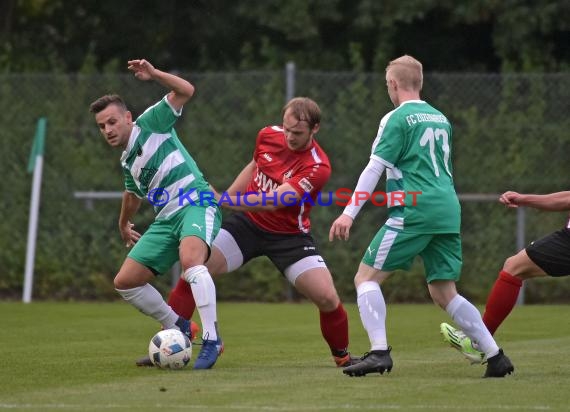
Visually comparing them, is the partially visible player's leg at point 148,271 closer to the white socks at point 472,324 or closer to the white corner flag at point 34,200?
the white socks at point 472,324

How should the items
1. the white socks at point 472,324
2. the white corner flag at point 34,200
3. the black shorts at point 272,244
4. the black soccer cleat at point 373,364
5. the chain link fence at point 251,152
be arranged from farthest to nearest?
the white corner flag at point 34,200 → the chain link fence at point 251,152 → the black shorts at point 272,244 → the white socks at point 472,324 → the black soccer cleat at point 373,364

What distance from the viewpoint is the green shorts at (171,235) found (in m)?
7.99

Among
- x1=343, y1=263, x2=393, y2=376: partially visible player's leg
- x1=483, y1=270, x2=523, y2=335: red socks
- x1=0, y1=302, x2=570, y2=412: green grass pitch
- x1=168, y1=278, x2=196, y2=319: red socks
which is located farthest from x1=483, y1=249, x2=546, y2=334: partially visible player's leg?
x1=168, y1=278, x2=196, y2=319: red socks

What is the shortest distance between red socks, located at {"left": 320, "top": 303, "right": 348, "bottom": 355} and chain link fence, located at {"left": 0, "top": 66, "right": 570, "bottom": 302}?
241 inches


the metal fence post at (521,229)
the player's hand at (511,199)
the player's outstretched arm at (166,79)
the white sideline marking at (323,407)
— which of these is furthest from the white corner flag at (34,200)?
the white sideline marking at (323,407)

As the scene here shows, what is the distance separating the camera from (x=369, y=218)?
14.4 metres

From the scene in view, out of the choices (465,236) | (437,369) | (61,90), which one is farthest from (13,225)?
(437,369)

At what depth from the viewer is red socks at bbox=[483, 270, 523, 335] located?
838cm

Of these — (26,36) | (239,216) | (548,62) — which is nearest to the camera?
Result: (239,216)

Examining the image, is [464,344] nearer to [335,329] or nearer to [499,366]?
[499,366]

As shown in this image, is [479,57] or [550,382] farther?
[479,57]

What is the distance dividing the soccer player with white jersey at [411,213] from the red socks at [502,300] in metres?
1.02

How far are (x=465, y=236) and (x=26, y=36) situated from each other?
8.86 meters

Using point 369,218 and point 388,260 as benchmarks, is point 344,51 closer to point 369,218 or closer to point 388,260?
point 369,218
